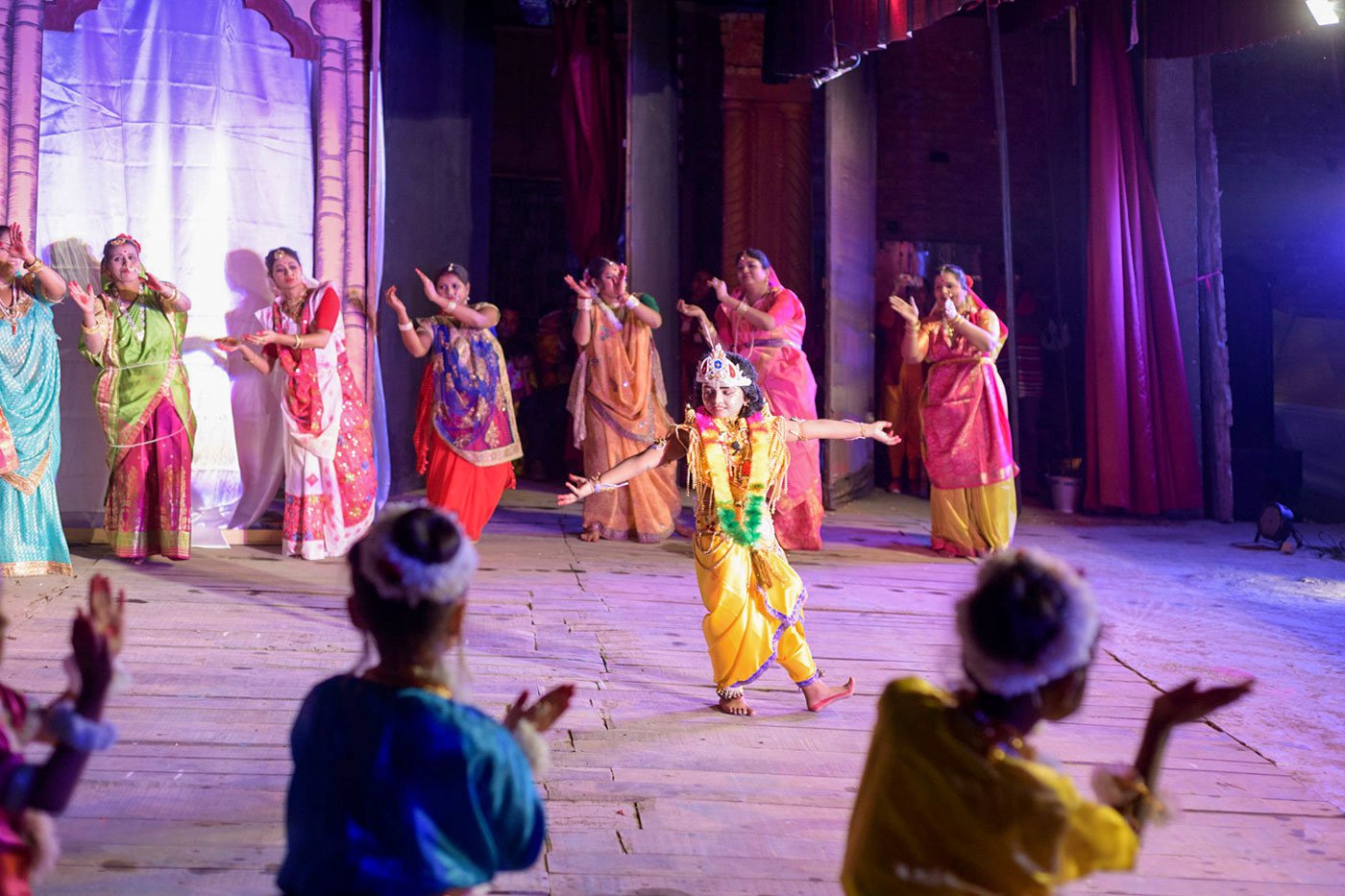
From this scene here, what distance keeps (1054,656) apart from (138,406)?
5554 mm

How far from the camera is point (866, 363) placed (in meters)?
9.53

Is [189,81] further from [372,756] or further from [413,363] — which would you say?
[372,756]

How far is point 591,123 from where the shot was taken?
9758 mm

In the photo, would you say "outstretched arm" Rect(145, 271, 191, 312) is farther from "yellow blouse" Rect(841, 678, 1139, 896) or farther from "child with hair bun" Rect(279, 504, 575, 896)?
"yellow blouse" Rect(841, 678, 1139, 896)

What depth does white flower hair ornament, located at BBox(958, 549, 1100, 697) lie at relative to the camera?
1772 millimetres

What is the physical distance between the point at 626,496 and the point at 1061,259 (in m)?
4.91

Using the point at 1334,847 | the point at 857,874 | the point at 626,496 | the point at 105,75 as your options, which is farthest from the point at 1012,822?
the point at 105,75

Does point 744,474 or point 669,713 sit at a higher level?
point 744,474

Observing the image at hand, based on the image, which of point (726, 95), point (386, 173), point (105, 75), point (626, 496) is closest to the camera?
point (105, 75)

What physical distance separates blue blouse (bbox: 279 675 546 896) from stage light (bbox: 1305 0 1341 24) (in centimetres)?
579

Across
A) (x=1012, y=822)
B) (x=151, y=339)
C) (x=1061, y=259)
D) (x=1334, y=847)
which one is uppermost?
(x=1061, y=259)

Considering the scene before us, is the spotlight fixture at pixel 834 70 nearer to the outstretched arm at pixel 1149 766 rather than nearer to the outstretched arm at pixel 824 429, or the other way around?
the outstretched arm at pixel 824 429

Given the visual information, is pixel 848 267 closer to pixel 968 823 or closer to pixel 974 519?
pixel 974 519

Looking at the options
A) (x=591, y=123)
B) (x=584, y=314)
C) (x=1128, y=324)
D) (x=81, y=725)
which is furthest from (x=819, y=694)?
(x=591, y=123)
